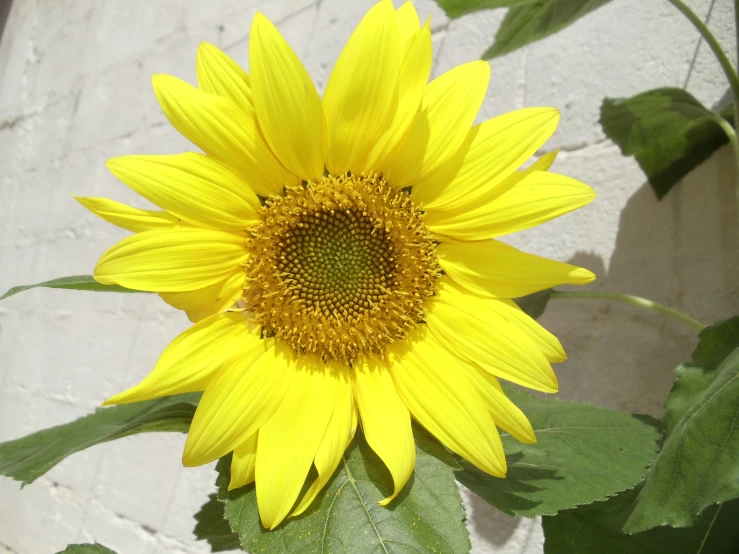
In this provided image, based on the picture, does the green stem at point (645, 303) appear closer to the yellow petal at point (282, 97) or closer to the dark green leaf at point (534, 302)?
the dark green leaf at point (534, 302)

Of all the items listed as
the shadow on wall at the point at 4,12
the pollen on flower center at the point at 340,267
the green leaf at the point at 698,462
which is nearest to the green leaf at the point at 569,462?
the green leaf at the point at 698,462

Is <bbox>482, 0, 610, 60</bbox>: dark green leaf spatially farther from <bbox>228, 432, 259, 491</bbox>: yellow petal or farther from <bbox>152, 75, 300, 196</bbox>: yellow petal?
<bbox>228, 432, 259, 491</bbox>: yellow petal

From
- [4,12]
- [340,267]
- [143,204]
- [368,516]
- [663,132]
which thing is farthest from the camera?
[4,12]

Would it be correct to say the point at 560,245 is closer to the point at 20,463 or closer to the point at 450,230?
the point at 450,230

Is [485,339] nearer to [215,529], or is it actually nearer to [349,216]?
[349,216]

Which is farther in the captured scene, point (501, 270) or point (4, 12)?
point (4, 12)

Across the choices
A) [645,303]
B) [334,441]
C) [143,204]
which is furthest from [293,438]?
[143,204]

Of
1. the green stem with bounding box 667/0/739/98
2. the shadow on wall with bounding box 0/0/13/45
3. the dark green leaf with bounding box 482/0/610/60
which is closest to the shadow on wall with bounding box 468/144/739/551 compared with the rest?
the green stem with bounding box 667/0/739/98

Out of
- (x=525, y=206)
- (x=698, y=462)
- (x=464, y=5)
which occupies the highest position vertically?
(x=464, y=5)
